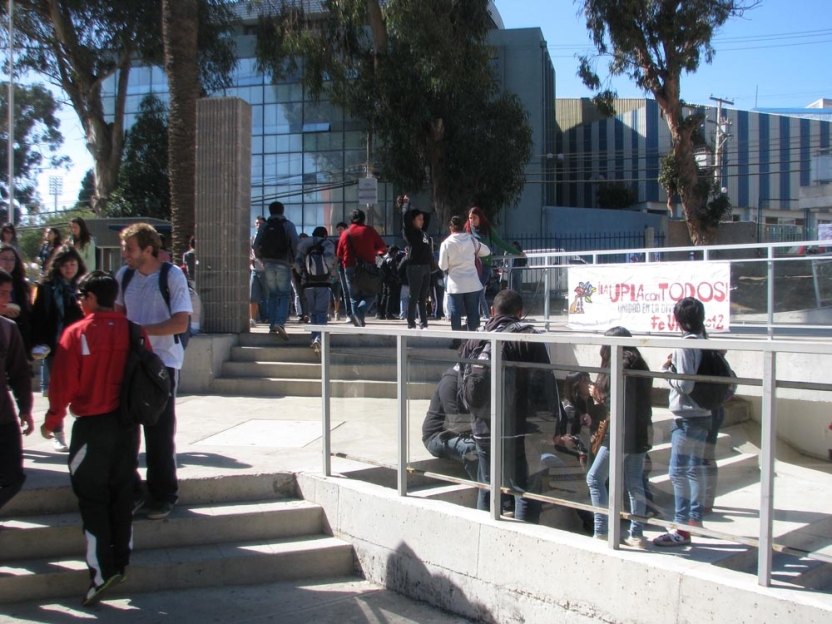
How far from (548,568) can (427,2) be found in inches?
783

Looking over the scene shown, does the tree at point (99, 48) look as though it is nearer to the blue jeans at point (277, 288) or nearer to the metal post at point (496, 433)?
the blue jeans at point (277, 288)

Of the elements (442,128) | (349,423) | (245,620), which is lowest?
(245,620)

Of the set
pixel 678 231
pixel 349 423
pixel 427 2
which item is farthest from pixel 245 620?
pixel 678 231

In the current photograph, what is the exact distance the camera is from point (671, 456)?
4.25 meters

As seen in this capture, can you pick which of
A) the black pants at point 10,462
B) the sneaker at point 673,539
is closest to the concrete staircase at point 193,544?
the black pants at point 10,462

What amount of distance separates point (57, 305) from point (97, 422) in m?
2.14

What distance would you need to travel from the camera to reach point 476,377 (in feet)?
16.3

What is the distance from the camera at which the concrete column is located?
32.8ft

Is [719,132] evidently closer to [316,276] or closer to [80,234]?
[316,276]

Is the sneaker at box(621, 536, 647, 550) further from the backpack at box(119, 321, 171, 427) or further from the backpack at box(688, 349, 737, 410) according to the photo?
the backpack at box(119, 321, 171, 427)

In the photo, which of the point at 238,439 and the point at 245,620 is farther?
the point at 238,439

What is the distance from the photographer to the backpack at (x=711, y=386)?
3.78 metres

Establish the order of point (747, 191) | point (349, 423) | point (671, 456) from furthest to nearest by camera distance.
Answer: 1. point (747, 191)
2. point (349, 423)
3. point (671, 456)

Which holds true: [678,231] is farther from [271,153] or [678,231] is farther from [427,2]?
[271,153]
